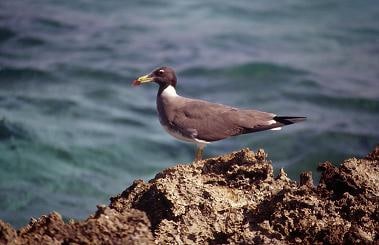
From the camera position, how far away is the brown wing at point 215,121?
29.1ft

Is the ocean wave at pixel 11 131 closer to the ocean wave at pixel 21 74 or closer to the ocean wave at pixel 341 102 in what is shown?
the ocean wave at pixel 21 74

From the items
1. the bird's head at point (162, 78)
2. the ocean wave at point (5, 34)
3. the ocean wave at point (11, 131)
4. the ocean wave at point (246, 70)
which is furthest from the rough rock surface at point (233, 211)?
the ocean wave at point (5, 34)

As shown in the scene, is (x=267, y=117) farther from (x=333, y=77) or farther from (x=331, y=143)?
(x=333, y=77)

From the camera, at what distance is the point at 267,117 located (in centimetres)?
892

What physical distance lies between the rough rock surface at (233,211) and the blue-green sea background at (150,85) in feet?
27.6

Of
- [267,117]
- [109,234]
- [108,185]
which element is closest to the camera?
[109,234]

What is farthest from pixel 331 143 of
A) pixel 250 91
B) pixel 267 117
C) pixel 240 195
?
pixel 240 195

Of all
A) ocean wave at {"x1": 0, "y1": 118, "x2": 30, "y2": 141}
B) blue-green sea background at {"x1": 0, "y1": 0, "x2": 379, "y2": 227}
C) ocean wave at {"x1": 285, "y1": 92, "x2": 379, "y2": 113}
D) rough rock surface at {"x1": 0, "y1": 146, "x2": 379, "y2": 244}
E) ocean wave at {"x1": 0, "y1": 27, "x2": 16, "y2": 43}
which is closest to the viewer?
rough rock surface at {"x1": 0, "y1": 146, "x2": 379, "y2": 244}

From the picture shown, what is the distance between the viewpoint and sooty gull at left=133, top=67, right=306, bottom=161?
8.85 m

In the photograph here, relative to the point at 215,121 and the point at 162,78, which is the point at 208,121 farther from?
the point at 162,78

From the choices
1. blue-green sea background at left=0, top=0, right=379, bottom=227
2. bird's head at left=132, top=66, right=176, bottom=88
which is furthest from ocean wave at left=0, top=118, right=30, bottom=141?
bird's head at left=132, top=66, right=176, bottom=88

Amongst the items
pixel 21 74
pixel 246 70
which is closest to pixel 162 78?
pixel 21 74

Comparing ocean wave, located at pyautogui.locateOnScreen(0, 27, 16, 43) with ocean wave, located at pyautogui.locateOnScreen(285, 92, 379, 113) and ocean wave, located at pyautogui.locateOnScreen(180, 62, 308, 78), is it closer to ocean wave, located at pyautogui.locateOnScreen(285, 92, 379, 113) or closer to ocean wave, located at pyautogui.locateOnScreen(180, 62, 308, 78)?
ocean wave, located at pyautogui.locateOnScreen(180, 62, 308, 78)

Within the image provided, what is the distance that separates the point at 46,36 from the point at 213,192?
19538 mm
